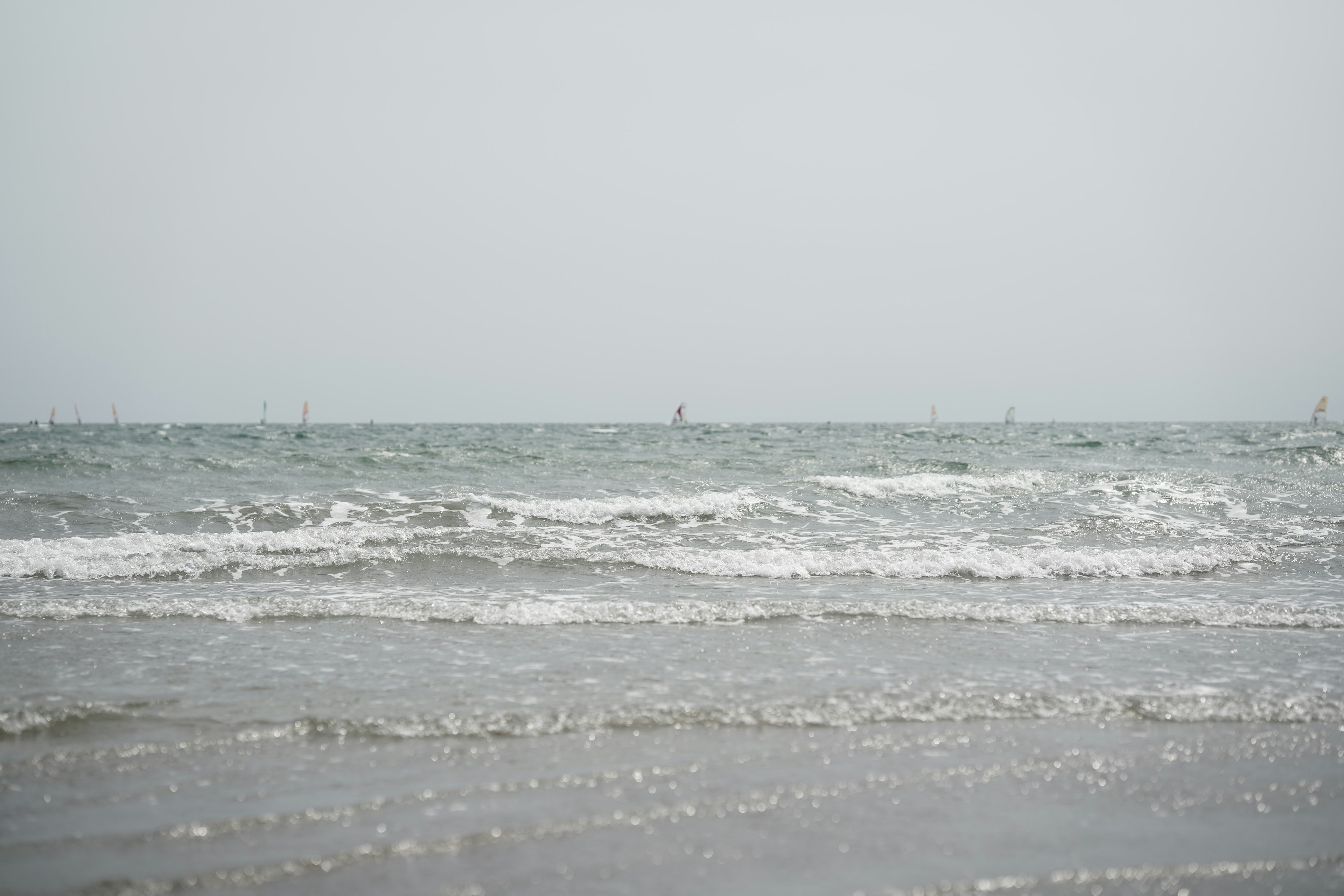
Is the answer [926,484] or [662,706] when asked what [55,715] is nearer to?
[662,706]

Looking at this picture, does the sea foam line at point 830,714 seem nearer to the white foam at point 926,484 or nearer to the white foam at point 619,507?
the white foam at point 619,507

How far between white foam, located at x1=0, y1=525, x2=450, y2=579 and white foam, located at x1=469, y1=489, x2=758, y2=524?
224 cm

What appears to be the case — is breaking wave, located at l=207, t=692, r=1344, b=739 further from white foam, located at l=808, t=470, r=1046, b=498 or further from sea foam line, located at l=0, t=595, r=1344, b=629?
white foam, located at l=808, t=470, r=1046, b=498

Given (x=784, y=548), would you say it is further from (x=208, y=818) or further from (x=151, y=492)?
(x=151, y=492)

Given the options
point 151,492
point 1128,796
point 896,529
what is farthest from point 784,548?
point 151,492

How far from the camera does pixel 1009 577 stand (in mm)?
9047

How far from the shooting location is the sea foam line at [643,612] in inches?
261

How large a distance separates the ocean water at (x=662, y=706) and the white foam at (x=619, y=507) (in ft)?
2.38

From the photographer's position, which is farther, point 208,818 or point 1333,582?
point 1333,582

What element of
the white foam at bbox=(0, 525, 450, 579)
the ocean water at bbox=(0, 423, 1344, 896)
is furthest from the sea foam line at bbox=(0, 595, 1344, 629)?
the white foam at bbox=(0, 525, 450, 579)

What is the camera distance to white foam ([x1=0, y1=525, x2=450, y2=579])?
8422mm

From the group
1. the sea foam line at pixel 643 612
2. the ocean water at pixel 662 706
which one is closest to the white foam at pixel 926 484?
the ocean water at pixel 662 706

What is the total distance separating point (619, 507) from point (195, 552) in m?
6.16

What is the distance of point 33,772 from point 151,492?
496 inches
